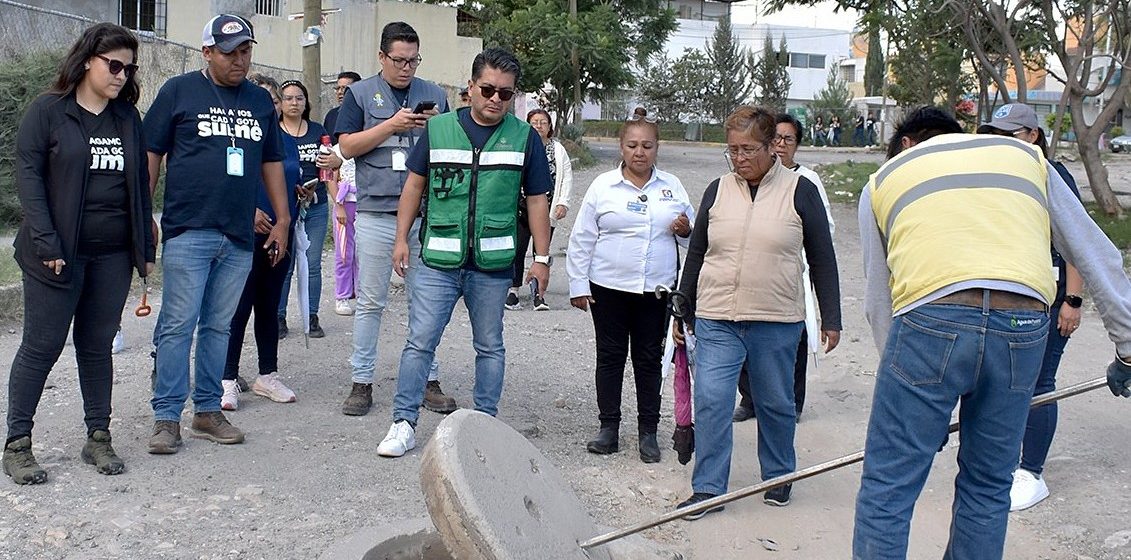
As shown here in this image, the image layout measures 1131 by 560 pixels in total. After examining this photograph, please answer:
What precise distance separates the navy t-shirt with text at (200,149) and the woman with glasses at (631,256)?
158 cm

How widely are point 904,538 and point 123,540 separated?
271 cm

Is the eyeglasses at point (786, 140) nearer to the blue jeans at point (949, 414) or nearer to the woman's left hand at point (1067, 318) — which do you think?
the woman's left hand at point (1067, 318)

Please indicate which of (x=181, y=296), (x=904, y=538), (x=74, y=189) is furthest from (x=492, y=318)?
(x=904, y=538)

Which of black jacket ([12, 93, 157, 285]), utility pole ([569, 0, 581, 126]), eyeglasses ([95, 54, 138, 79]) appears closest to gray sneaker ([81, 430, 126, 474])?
black jacket ([12, 93, 157, 285])

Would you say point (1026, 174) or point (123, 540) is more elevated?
point (1026, 174)

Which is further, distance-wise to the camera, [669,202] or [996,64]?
[996,64]

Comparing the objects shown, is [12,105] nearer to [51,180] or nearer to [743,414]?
[51,180]

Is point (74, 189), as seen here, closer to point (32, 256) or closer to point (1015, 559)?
point (32, 256)

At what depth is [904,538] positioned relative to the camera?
3.44 m

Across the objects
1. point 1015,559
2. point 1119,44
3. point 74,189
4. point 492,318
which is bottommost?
point 1015,559

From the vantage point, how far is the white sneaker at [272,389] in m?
6.03

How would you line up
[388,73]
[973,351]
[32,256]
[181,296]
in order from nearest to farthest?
[973,351], [32,256], [181,296], [388,73]

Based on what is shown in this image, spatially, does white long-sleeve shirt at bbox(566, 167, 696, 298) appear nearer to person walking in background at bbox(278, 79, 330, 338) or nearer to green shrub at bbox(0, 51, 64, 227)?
person walking in background at bbox(278, 79, 330, 338)

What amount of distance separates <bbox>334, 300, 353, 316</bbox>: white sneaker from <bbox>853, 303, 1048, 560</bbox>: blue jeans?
5750 millimetres
